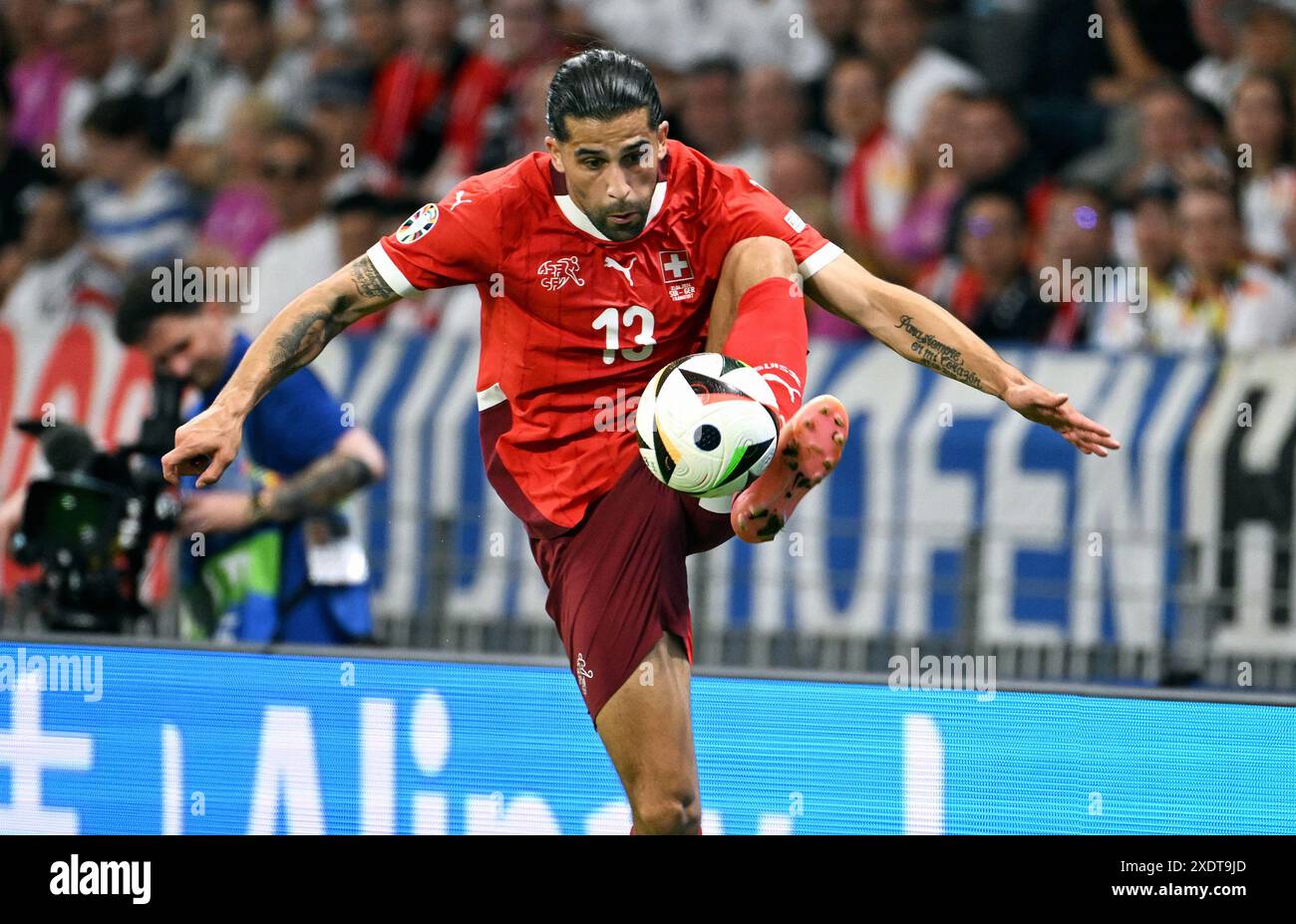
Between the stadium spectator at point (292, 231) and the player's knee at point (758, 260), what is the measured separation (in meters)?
7.09

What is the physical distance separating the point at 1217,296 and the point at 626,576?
18.6ft

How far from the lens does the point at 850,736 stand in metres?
6.56

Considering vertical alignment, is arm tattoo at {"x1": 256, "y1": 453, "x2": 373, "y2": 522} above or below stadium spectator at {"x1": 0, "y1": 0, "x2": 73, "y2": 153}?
below

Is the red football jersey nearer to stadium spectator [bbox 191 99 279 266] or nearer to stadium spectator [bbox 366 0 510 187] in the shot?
stadium spectator [bbox 366 0 510 187]

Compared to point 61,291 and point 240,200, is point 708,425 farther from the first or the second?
point 61,291

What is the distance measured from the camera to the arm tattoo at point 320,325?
556cm

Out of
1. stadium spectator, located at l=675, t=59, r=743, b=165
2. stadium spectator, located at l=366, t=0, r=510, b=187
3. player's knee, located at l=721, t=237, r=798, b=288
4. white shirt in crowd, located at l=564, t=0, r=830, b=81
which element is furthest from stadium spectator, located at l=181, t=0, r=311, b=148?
player's knee, located at l=721, t=237, r=798, b=288

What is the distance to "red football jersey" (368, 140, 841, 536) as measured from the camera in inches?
223

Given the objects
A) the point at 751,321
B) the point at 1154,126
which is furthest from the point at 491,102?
the point at 751,321

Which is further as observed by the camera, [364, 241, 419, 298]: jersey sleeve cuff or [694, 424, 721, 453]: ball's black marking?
[364, 241, 419, 298]: jersey sleeve cuff

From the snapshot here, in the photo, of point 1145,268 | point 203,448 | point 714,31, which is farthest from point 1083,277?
point 203,448

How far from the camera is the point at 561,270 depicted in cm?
565

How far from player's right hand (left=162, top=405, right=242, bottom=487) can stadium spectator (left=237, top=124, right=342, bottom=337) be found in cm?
715

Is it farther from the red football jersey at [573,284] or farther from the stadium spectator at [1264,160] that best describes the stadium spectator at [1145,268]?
the red football jersey at [573,284]
